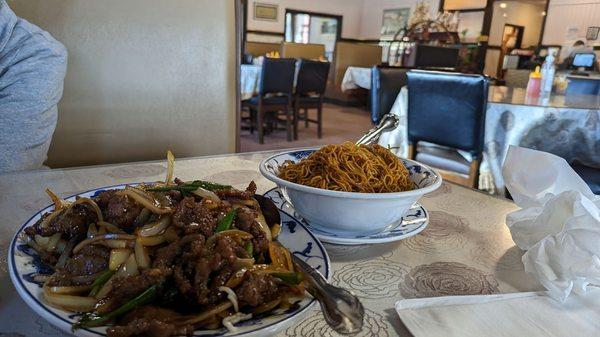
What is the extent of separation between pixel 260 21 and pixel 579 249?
987 cm

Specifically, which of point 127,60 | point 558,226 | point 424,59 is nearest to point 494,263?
point 558,226

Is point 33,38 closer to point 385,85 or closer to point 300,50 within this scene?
point 385,85

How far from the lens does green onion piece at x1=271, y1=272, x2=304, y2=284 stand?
0.40m

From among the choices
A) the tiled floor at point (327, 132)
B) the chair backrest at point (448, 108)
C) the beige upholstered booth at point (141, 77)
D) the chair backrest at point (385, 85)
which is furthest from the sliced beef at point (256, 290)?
the tiled floor at point (327, 132)

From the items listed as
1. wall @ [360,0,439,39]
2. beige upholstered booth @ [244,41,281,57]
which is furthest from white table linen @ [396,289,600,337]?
wall @ [360,0,439,39]

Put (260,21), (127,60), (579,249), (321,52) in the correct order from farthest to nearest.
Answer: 1. (260,21)
2. (321,52)
3. (127,60)
4. (579,249)

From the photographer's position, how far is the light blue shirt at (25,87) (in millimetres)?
1196

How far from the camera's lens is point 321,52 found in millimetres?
7305

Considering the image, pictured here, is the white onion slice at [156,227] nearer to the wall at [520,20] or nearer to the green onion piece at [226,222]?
the green onion piece at [226,222]

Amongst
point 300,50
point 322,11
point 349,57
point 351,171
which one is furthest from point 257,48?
point 351,171

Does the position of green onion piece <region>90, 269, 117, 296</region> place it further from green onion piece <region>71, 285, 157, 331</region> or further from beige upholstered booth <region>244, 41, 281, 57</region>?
beige upholstered booth <region>244, 41, 281, 57</region>

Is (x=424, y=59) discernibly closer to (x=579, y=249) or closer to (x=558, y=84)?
(x=558, y=84)

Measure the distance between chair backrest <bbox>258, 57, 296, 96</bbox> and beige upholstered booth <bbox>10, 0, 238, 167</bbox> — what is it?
2853 mm

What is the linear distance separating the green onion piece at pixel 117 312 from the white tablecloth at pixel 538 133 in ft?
7.27
